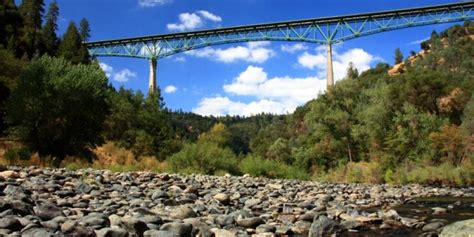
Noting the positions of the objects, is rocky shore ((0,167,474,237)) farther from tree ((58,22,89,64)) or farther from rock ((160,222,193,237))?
tree ((58,22,89,64))

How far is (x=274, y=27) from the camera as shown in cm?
5050

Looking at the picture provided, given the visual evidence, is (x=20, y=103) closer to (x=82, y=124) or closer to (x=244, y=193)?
(x=82, y=124)

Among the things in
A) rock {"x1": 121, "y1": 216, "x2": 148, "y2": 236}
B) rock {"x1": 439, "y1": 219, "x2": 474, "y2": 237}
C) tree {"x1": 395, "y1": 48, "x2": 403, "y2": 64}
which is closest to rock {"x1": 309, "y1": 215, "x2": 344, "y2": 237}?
rock {"x1": 439, "y1": 219, "x2": 474, "y2": 237}

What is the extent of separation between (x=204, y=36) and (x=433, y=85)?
24.7 metres

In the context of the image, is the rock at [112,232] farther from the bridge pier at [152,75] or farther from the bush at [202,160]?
the bridge pier at [152,75]

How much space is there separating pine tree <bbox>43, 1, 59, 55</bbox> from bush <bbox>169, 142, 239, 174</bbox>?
32.4 metres

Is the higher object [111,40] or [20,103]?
[111,40]

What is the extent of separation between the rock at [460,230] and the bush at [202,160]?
697 inches

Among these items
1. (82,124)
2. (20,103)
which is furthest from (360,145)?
(20,103)

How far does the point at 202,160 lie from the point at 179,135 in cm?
1875

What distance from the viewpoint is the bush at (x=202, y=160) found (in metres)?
25.9

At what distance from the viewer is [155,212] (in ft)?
30.4

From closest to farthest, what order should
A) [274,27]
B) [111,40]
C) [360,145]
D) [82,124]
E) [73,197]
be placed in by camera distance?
[73,197], [82,124], [360,145], [274,27], [111,40]

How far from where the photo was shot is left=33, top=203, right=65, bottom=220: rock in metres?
7.23
